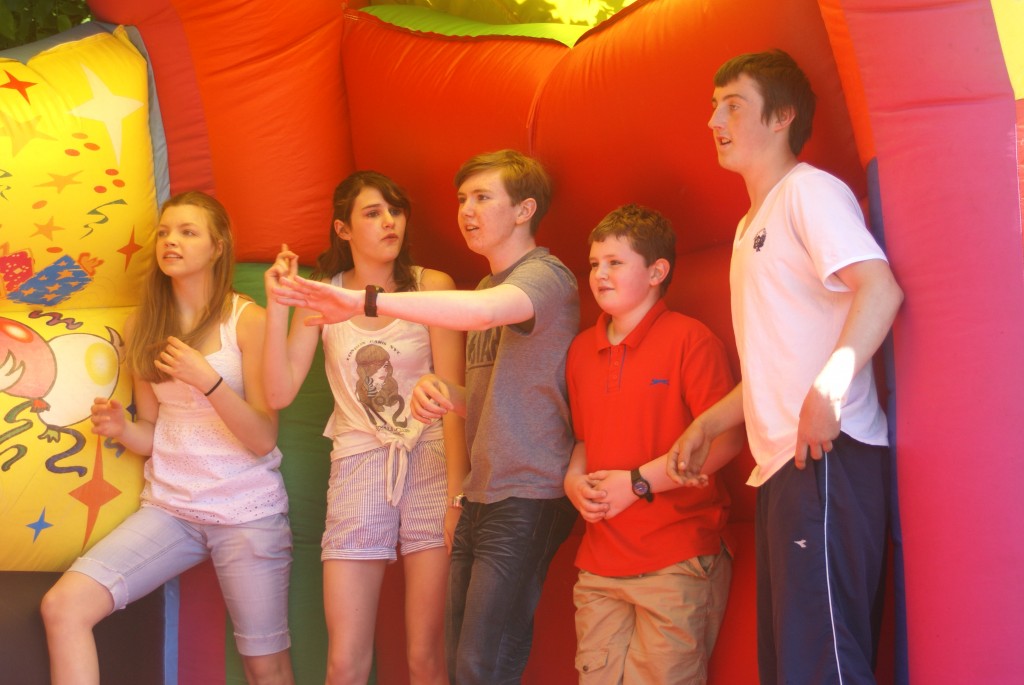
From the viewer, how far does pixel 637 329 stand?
2182mm

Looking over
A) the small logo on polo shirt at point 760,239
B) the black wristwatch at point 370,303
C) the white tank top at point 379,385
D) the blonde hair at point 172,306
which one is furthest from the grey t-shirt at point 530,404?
the blonde hair at point 172,306

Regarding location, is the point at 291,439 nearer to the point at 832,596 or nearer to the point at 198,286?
the point at 198,286

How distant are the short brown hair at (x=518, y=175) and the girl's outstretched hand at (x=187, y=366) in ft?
2.43

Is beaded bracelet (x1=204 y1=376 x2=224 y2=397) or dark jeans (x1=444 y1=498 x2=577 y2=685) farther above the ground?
beaded bracelet (x1=204 y1=376 x2=224 y2=397)

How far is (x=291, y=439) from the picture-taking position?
282 centimetres

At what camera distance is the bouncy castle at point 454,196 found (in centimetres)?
168

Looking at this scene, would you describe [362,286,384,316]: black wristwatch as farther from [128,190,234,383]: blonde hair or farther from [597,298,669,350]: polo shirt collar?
[128,190,234,383]: blonde hair

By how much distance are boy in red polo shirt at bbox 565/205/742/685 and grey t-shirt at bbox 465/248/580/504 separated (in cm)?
5

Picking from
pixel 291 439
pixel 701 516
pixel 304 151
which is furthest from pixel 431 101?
pixel 701 516

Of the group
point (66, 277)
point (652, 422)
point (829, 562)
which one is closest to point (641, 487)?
point (652, 422)

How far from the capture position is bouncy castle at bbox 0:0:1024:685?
1.68 metres

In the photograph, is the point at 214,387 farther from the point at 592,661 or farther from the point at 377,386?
the point at 592,661

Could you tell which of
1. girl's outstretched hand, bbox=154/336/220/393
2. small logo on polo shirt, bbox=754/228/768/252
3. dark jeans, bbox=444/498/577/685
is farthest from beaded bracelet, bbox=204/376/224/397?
small logo on polo shirt, bbox=754/228/768/252

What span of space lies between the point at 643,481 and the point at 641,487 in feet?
0.04
